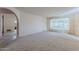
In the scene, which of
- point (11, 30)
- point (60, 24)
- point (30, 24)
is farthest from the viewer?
point (11, 30)

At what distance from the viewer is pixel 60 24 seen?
2.82 meters

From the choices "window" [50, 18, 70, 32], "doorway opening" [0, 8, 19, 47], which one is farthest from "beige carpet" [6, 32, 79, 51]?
"doorway opening" [0, 8, 19, 47]

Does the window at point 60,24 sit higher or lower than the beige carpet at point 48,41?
Answer: higher

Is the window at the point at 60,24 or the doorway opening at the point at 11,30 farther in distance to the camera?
the doorway opening at the point at 11,30

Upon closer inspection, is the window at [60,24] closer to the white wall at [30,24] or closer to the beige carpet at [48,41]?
the beige carpet at [48,41]

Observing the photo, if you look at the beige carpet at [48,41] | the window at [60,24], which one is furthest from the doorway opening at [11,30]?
the window at [60,24]

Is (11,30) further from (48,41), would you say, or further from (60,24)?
(60,24)

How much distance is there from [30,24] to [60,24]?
3.14ft

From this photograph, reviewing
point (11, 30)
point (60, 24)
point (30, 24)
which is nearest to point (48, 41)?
point (60, 24)

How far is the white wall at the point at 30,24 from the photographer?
296cm

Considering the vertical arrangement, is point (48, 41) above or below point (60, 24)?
below

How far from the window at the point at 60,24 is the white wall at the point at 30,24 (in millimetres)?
275
